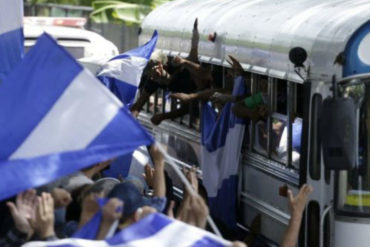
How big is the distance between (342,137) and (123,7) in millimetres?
20157

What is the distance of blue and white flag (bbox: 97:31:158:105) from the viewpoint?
35.6ft

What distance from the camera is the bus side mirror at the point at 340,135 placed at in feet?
23.6

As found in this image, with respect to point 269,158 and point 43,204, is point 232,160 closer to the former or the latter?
point 269,158

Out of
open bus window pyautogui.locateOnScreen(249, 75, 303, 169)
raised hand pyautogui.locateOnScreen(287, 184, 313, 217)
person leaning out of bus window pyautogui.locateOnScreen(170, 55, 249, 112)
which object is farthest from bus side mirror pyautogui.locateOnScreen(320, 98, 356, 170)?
person leaning out of bus window pyautogui.locateOnScreen(170, 55, 249, 112)

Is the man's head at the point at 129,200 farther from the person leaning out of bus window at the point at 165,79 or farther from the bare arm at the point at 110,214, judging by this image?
the person leaning out of bus window at the point at 165,79

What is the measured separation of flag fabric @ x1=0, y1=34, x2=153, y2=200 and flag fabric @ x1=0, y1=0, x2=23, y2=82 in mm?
2501

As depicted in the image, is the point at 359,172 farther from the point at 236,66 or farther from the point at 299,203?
the point at 236,66

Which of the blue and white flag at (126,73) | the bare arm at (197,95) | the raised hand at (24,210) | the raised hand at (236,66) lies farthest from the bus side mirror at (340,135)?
the blue and white flag at (126,73)

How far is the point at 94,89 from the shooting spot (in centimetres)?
627

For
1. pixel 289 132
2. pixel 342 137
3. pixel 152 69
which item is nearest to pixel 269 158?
pixel 289 132

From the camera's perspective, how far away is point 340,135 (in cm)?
721

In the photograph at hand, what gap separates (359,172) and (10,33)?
117 inches

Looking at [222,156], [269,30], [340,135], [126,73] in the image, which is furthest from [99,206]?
[126,73]

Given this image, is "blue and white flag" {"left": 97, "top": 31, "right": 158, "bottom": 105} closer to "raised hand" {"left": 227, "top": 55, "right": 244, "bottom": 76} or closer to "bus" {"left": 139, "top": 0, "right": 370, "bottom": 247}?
"bus" {"left": 139, "top": 0, "right": 370, "bottom": 247}
